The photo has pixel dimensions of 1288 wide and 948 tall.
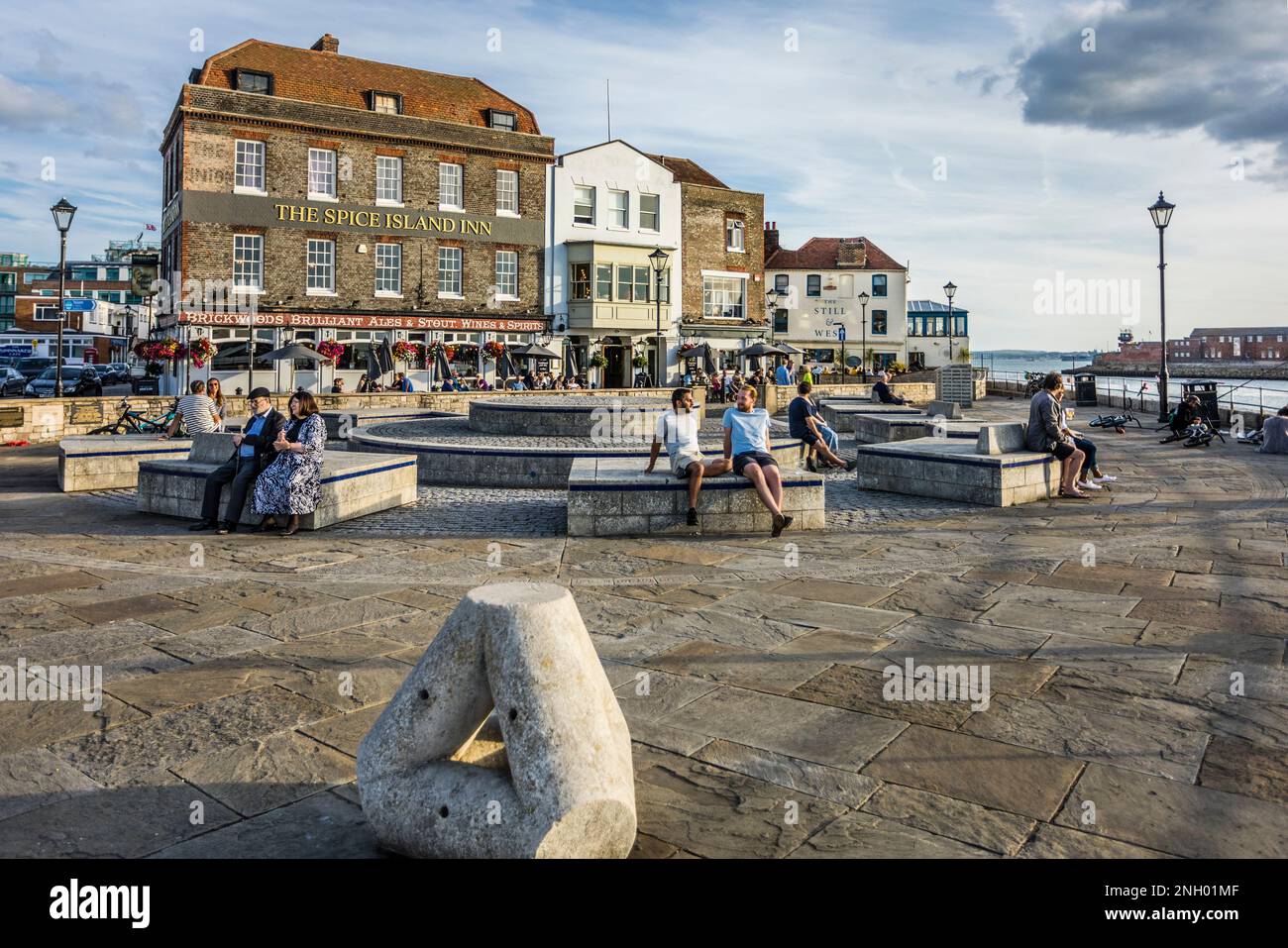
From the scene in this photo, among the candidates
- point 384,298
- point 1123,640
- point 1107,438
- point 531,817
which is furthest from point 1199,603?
point 384,298

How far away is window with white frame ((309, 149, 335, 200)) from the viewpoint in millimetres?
35844

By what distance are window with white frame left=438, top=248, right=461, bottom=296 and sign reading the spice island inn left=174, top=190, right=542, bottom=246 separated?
70cm

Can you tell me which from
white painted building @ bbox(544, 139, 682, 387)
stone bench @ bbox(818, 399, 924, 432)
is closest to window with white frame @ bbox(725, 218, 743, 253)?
white painted building @ bbox(544, 139, 682, 387)

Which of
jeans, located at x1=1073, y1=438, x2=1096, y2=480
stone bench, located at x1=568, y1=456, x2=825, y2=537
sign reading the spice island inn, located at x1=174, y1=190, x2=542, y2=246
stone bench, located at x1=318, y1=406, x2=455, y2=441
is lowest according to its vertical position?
stone bench, located at x1=568, y1=456, x2=825, y2=537

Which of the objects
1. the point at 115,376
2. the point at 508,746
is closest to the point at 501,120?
the point at 115,376

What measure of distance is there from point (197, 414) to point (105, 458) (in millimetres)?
1880

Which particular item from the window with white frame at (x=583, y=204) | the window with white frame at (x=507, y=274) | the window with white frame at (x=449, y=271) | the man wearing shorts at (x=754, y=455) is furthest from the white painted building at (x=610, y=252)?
the man wearing shorts at (x=754, y=455)

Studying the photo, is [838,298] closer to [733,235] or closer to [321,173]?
[733,235]

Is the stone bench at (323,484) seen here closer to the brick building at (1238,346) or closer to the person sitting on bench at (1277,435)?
the person sitting on bench at (1277,435)

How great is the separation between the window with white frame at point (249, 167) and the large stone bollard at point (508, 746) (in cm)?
3625

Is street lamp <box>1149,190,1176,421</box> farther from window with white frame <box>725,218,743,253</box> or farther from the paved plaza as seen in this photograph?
window with white frame <box>725,218,743,253</box>

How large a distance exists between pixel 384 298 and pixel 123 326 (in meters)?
54.5

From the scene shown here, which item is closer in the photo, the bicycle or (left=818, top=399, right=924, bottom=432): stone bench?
the bicycle

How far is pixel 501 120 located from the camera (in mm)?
41281
